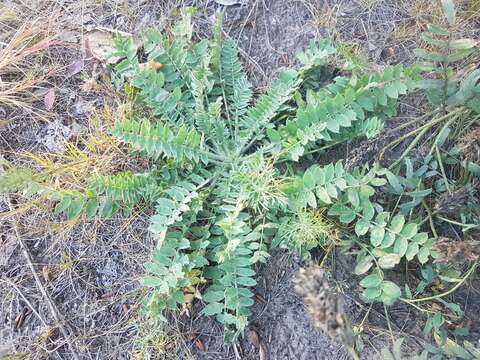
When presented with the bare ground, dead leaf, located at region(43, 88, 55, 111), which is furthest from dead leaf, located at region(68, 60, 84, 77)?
dead leaf, located at region(43, 88, 55, 111)

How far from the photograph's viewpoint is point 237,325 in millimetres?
2166

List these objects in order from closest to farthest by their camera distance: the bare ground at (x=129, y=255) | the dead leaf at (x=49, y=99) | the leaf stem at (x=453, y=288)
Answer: the leaf stem at (x=453, y=288) < the bare ground at (x=129, y=255) < the dead leaf at (x=49, y=99)

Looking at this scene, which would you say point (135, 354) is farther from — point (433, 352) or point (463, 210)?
point (463, 210)

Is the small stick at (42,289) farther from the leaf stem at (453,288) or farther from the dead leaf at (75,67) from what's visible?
the leaf stem at (453,288)

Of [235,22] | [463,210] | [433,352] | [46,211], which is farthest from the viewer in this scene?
[235,22]

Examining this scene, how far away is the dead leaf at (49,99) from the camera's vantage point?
8.60 feet

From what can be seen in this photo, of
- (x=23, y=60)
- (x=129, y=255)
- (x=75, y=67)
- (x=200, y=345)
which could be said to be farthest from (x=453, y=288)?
(x=23, y=60)

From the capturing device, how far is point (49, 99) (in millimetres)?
2627

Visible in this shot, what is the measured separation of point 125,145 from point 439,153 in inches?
54.0

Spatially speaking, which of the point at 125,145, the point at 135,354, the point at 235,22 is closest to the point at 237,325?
the point at 135,354

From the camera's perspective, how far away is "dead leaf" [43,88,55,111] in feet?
8.60

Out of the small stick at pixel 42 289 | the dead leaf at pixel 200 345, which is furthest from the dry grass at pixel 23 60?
the dead leaf at pixel 200 345

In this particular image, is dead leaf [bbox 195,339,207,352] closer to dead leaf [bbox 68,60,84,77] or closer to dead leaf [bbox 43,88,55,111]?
dead leaf [bbox 43,88,55,111]

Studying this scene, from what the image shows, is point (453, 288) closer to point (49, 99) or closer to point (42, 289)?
point (42, 289)
